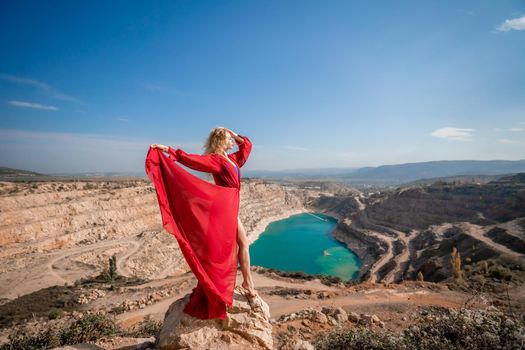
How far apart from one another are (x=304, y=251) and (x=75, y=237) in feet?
117

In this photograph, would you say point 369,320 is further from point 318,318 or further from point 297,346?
point 297,346

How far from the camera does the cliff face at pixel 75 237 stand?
22703 millimetres

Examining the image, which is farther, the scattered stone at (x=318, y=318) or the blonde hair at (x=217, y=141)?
the scattered stone at (x=318, y=318)

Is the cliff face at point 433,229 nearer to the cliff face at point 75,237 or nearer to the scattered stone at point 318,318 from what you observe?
the scattered stone at point 318,318

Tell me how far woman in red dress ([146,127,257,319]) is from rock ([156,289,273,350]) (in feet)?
0.70

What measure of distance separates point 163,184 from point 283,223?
72.4 m

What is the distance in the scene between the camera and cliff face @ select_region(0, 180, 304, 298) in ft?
74.5

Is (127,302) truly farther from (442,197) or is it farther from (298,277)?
(442,197)

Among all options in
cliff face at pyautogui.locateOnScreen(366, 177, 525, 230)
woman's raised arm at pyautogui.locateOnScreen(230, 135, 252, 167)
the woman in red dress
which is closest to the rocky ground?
cliff face at pyautogui.locateOnScreen(366, 177, 525, 230)

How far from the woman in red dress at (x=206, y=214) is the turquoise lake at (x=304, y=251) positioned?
35.2 meters

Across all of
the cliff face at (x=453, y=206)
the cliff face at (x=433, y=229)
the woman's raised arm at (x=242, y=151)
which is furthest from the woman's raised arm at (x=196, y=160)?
the cliff face at (x=453, y=206)

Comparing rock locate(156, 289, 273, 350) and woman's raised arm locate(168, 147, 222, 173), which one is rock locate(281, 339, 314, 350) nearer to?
rock locate(156, 289, 273, 350)

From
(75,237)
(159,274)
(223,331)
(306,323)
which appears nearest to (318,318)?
(306,323)

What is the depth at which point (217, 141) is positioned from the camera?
4.32 m
